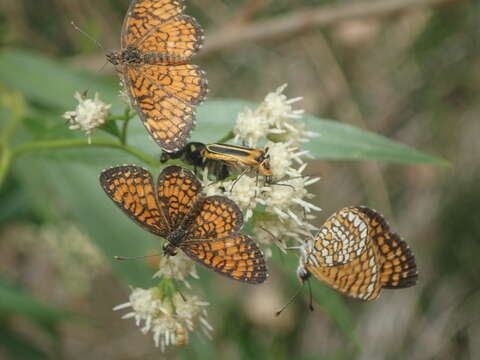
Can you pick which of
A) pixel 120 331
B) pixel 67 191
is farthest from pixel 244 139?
pixel 120 331

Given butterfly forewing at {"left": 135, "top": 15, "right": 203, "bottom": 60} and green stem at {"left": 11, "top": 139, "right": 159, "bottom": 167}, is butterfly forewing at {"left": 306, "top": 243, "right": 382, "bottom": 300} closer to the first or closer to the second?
green stem at {"left": 11, "top": 139, "right": 159, "bottom": 167}

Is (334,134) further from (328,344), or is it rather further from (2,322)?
(2,322)

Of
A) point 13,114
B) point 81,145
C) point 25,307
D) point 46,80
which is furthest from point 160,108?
point 25,307

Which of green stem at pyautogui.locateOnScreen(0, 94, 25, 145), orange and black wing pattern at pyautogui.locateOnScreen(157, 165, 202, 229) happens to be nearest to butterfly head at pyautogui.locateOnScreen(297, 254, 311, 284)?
orange and black wing pattern at pyautogui.locateOnScreen(157, 165, 202, 229)

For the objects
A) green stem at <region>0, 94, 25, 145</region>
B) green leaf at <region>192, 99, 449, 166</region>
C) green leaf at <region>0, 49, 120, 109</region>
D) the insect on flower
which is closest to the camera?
the insect on flower

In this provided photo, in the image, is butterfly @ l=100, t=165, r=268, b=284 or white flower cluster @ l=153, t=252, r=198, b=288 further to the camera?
white flower cluster @ l=153, t=252, r=198, b=288

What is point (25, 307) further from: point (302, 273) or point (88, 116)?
point (302, 273)

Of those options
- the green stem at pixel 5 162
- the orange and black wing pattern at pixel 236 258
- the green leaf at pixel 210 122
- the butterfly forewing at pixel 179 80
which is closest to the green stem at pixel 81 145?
the green stem at pixel 5 162

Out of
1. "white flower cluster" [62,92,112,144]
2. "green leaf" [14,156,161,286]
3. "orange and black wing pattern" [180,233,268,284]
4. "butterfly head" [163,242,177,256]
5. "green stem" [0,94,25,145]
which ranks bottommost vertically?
"green leaf" [14,156,161,286]
